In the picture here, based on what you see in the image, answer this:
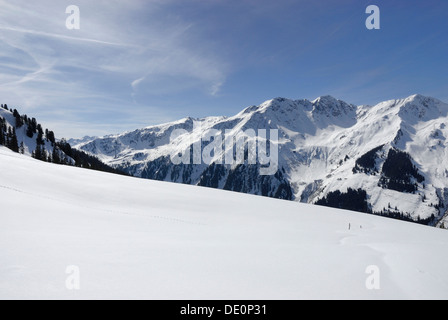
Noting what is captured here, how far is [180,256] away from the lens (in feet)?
29.5

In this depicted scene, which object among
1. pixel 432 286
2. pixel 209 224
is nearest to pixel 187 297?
pixel 432 286

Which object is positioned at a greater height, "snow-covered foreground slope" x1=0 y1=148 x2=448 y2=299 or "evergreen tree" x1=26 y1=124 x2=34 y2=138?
"evergreen tree" x1=26 y1=124 x2=34 y2=138

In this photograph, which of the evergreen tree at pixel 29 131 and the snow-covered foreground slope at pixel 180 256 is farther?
the evergreen tree at pixel 29 131

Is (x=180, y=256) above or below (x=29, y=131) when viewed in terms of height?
below

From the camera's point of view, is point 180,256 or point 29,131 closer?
point 180,256

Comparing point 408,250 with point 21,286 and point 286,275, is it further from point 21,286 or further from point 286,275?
point 21,286

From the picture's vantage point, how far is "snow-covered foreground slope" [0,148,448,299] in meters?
6.66

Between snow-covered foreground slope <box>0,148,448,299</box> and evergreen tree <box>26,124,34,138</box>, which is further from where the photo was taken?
evergreen tree <box>26,124,34,138</box>

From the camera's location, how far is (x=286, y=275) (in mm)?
8086

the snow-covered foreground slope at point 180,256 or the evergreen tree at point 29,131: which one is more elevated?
the evergreen tree at point 29,131

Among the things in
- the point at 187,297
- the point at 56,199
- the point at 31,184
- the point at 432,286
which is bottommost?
the point at 432,286

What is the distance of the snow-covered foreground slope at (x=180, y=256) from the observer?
21.9ft
